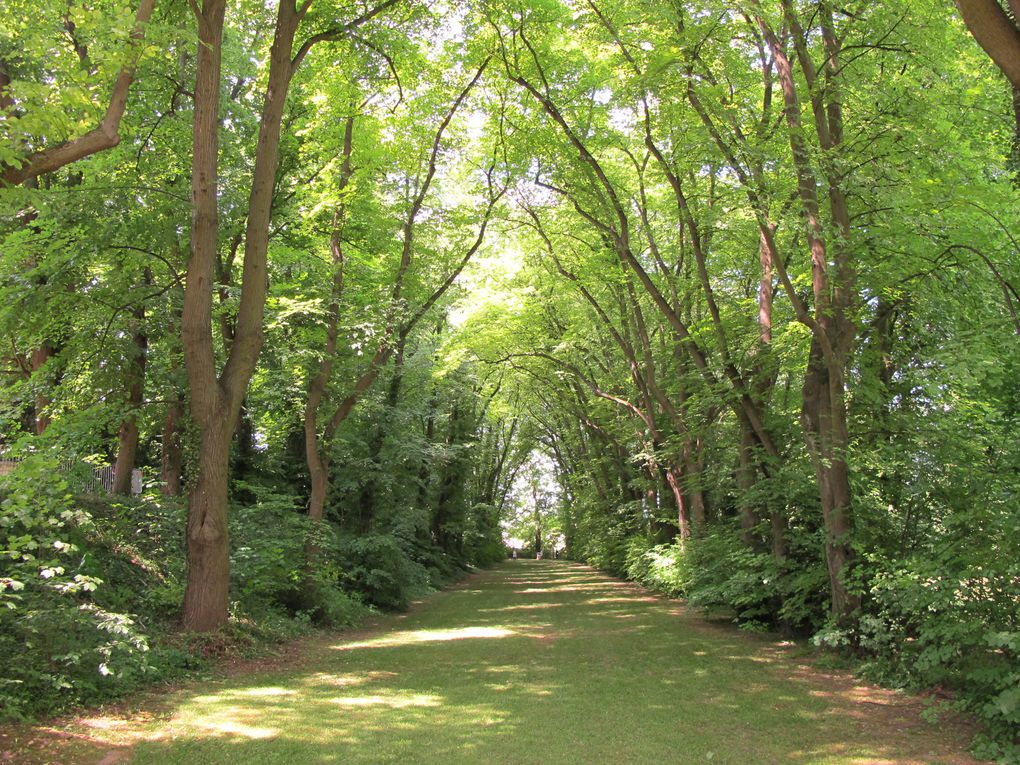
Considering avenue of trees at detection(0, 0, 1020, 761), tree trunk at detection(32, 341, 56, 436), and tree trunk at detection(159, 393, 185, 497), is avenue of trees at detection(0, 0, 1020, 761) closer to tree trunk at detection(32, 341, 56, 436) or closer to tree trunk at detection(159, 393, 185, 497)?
tree trunk at detection(159, 393, 185, 497)

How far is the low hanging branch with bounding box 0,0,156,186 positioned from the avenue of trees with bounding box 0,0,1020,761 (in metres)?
0.03

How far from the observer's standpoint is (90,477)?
42.7ft

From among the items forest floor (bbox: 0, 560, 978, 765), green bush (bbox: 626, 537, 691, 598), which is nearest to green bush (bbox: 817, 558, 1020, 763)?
forest floor (bbox: 0, 560, 978, 765)

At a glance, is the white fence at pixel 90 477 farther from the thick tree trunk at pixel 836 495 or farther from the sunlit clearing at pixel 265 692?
the thick tree trunk at pixel 836 495

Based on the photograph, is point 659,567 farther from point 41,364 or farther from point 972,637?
point 41,364

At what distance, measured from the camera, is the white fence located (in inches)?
399

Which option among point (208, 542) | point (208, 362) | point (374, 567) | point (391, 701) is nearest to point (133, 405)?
point (208, 362)

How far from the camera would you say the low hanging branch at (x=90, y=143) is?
16.4 feet

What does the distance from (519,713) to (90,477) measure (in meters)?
10.1

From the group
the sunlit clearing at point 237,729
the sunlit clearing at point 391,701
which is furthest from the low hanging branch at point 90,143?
the sunlit clearing at point 391,701

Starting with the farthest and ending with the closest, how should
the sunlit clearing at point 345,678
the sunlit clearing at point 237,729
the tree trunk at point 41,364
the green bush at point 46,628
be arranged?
the tree trunk at point 41,364, the sunlit clearing at point 345,678, the sunlit clearing at point 237,729, the green bush at point 46,628

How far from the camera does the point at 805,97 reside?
366 inches

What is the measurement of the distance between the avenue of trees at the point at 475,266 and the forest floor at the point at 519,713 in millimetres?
594

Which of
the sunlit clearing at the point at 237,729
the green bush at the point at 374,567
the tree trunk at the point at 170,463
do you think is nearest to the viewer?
the sunlit clearing at the point at 237,729
